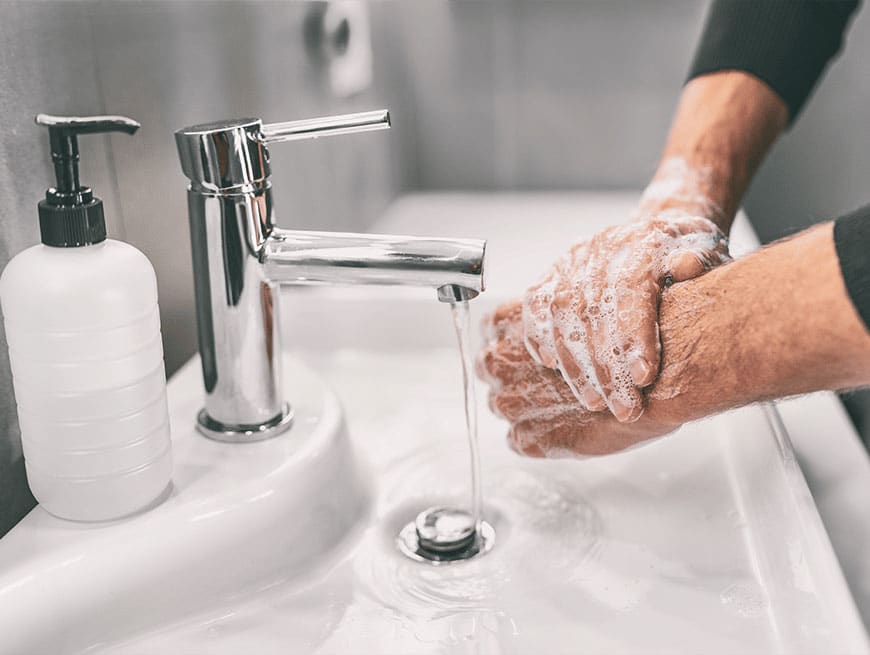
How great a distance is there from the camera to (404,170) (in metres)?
1.30

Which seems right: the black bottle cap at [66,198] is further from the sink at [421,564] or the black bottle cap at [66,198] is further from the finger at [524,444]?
the finger at [524,444]

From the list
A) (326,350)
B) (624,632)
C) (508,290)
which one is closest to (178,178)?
(326,350)

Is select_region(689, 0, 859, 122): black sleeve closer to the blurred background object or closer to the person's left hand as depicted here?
the blurred background object

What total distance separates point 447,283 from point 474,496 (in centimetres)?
16

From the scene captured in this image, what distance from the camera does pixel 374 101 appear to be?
45.8 inches

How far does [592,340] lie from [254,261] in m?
0.22

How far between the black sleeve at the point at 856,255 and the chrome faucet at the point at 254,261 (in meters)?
0.19

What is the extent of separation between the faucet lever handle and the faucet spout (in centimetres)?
6

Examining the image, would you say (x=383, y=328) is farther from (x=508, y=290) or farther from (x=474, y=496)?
(x=474, y=496)

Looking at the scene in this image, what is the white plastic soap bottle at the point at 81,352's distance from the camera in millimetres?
458

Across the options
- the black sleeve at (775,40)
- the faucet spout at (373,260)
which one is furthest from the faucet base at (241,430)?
the black sleeve at (775,40)

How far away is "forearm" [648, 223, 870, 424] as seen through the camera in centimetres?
45

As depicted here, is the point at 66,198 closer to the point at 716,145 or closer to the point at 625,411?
the point at 625,411

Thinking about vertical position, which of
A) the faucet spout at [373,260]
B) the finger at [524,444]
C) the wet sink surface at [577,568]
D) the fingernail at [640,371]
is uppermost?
the faucet spout at [373,260]
